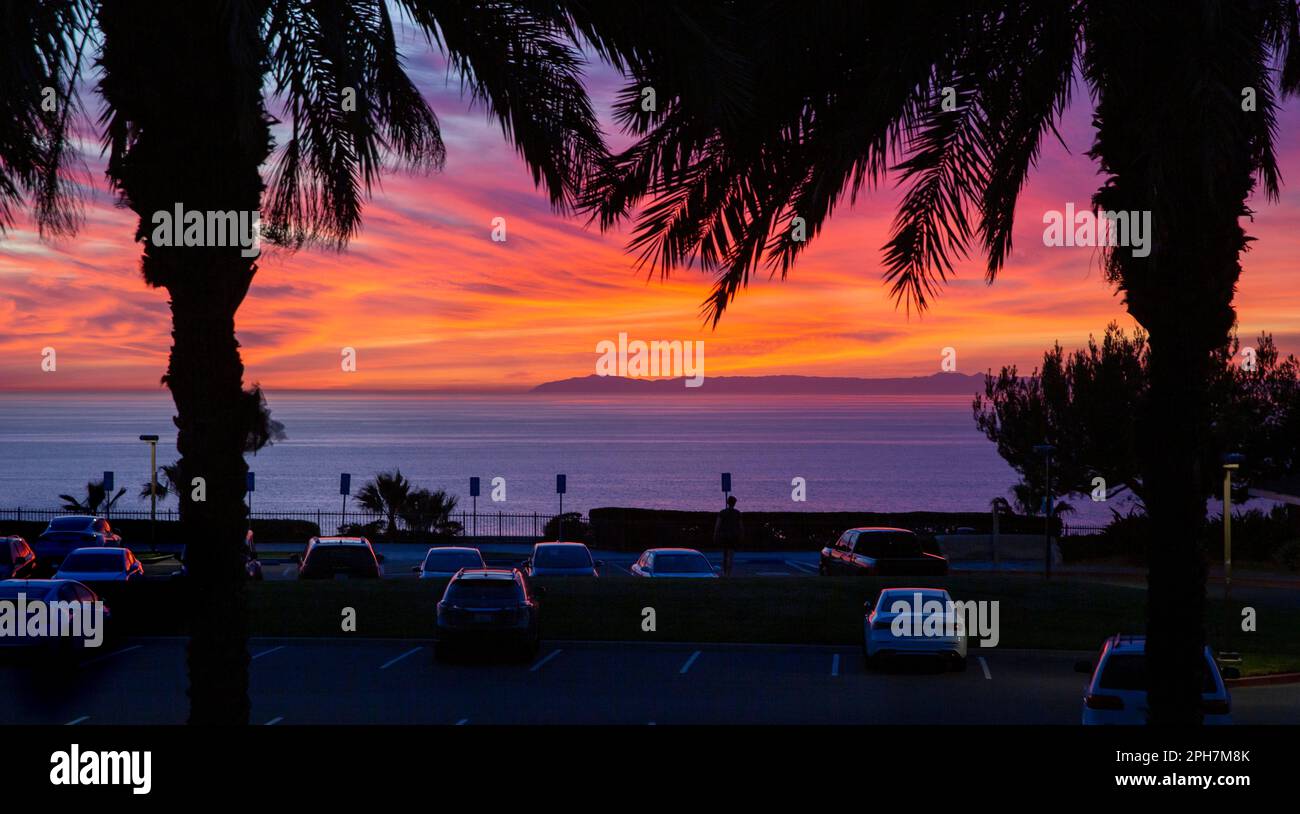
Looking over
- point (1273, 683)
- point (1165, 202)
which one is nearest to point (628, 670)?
point (1273, 683)

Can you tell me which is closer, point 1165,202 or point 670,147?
point 1165,202

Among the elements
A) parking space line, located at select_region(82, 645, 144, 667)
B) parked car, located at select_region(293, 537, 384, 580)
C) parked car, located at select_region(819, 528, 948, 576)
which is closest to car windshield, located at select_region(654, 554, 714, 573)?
parked car, located at select_region(819, 528, 948, 576)

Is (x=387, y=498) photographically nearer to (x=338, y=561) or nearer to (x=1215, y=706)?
(x=338, y=561)

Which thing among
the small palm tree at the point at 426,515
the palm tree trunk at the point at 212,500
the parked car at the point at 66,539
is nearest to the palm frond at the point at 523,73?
the palm tree trunk at the point at 212,500

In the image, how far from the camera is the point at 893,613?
20.8 m

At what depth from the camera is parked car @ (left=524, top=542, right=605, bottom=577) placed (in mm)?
32562

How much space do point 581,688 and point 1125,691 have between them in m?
8.47

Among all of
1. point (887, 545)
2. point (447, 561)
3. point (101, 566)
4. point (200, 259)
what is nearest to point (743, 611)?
point (887, 545)

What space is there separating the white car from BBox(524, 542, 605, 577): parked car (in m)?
12.3

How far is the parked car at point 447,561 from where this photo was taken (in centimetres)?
3297

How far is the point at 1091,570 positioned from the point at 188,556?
37.7 meters

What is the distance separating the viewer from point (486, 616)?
21609 mm
